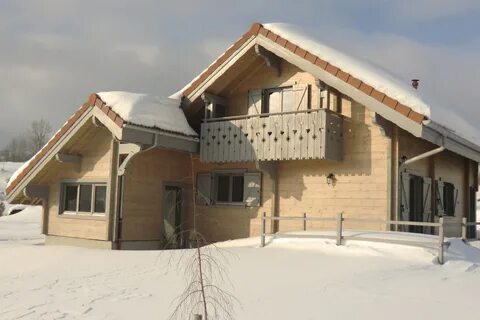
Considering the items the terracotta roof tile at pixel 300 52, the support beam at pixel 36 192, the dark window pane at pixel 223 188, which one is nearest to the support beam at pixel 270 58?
the terracotta roof tile at pixel 300 52

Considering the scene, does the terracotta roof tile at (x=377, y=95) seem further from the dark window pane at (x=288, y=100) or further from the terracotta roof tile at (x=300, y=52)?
the dark window pane at (x=288, y=100)

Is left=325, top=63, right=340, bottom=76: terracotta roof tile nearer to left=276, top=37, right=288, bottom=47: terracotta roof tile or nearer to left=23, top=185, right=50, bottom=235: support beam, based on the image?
left=276, top=37, right=288, bottom=47: terracotta roof tile

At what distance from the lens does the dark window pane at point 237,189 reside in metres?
15.9

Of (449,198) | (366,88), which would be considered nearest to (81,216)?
(366,88)

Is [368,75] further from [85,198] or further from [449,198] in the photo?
[85,198]

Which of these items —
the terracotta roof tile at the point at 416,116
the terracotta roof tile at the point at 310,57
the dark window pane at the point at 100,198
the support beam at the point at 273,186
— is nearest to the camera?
the terracotta roof tile at the point at 416,116

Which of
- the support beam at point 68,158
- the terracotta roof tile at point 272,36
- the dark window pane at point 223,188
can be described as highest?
the terracotta roof tile at point 272,36

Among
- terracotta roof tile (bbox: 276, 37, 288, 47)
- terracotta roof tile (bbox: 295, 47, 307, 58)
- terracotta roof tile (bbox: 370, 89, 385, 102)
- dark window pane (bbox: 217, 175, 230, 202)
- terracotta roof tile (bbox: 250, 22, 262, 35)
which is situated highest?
terracotta roof tile (bbox: 250, 22, 262, 35)

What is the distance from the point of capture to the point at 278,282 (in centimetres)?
861

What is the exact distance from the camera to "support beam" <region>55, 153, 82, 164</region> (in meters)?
15.1

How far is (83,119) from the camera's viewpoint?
14.3 metres

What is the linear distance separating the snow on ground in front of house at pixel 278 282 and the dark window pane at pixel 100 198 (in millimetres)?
2405

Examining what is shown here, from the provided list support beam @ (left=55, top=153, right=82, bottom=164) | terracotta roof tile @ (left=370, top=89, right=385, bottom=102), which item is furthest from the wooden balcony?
support beam @ (left=55, top=153, right=82, bottom=164)

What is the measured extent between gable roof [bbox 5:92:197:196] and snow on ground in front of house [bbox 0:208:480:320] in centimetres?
344
